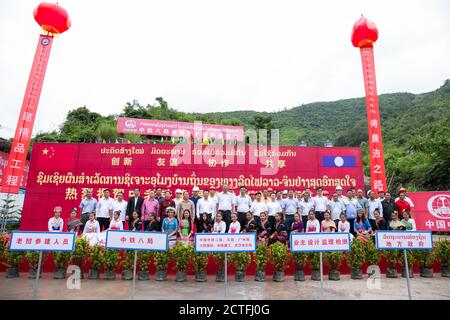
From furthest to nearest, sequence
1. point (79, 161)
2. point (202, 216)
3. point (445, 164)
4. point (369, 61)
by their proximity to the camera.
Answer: point (445, 164) → point (369, 61) → point (79, 161) → point (202, 216)

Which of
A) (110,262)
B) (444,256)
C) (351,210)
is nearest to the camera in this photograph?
(110,262)

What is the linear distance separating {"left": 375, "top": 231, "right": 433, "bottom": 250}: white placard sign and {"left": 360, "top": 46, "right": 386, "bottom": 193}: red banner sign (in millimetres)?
5386

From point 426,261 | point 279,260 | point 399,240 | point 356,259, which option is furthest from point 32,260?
point 426,261

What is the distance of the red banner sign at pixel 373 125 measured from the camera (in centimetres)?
1041

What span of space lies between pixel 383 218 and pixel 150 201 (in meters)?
5.46

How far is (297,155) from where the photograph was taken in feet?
32.0

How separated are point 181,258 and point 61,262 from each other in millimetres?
2283

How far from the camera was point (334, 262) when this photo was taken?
5.90 m

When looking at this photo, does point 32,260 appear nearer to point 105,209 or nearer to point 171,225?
point 105,209

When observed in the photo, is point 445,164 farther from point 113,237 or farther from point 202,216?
point 113,237

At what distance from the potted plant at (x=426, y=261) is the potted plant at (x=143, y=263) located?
5353mm

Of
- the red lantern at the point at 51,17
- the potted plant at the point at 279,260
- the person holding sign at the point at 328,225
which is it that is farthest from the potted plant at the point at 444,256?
the red lantern at the point at 51,17
